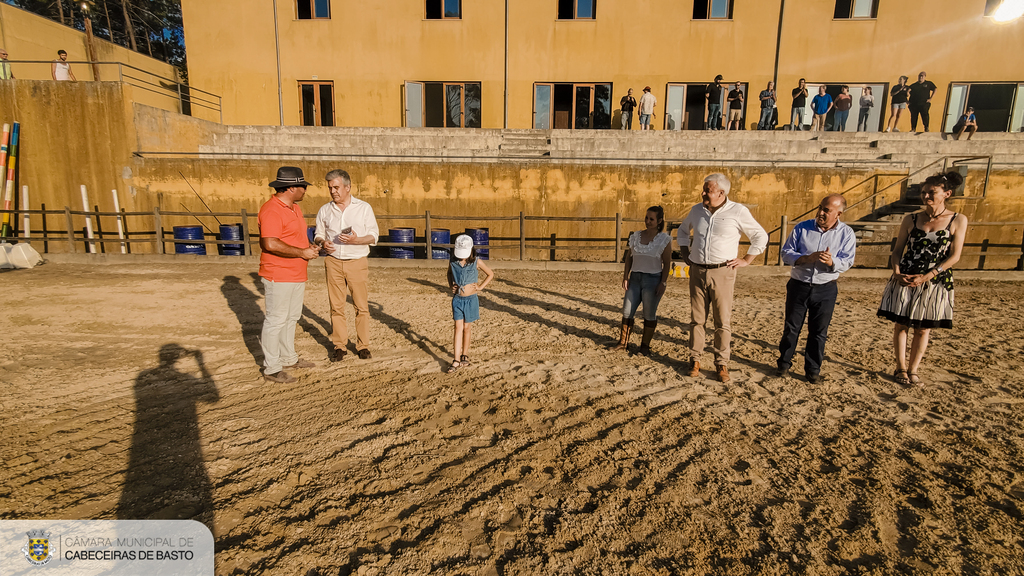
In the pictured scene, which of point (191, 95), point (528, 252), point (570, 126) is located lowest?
point (528, 252)

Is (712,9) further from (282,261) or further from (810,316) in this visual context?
(282,261)

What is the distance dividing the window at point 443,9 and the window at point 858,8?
536 inches

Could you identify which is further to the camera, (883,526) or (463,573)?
(883,526)

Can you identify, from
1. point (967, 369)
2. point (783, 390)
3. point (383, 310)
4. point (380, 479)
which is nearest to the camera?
point (380, 479)

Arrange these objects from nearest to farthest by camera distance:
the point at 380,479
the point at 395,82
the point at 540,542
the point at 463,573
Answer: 1. the point at 463,573
2. the point at 540,542
3. the point at 380,479
4. the point at 395,82

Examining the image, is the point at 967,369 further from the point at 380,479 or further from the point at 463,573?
the point at 380,479

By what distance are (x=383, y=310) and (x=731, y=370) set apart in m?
5.06

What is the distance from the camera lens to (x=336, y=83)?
17547 mm

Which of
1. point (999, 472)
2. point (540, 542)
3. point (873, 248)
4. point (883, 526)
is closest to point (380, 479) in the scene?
point (540, 542)

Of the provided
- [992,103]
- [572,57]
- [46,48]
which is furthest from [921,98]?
[46,48]

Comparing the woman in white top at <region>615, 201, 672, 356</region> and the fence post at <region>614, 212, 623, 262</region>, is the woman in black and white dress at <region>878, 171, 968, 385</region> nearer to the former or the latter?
the woman in white top at <region>615, 201, 672, 356</region>

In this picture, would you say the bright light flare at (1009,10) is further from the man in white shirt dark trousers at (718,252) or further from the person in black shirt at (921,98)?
the man in white shirt dark trousers at (718,252)

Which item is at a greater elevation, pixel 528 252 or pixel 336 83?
pixel 336 83

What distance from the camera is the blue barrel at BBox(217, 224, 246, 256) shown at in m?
11.5
